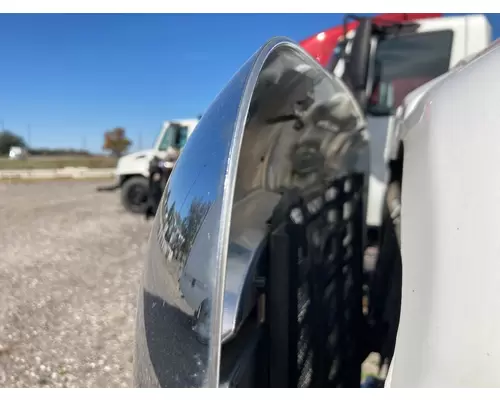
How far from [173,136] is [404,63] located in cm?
547

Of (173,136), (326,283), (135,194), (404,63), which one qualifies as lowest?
(135,194)

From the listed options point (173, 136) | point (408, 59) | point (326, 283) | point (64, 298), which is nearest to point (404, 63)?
point (408, 59)

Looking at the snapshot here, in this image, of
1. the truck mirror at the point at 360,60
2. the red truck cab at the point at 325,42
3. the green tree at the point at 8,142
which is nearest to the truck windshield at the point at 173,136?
the red truck cab at the point at 325,42

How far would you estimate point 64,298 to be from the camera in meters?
3.19

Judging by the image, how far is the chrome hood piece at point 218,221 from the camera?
0.83 m

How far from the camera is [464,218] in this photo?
749 millimetres

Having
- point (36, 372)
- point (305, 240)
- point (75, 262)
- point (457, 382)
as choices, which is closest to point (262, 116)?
point (305, 240)

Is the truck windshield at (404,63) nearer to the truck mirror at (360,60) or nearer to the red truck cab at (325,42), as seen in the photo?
the red truck cab at (325,42)


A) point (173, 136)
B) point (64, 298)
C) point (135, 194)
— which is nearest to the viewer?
point (64, 298)

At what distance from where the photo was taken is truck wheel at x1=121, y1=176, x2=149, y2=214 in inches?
322

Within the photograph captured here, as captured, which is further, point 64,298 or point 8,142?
point 64,298

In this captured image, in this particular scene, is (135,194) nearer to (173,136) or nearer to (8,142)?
(173,136)

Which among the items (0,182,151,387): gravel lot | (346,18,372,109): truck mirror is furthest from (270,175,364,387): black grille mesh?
(346,18,372,109): truck mirror

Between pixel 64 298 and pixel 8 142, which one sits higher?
pixel 8 142
